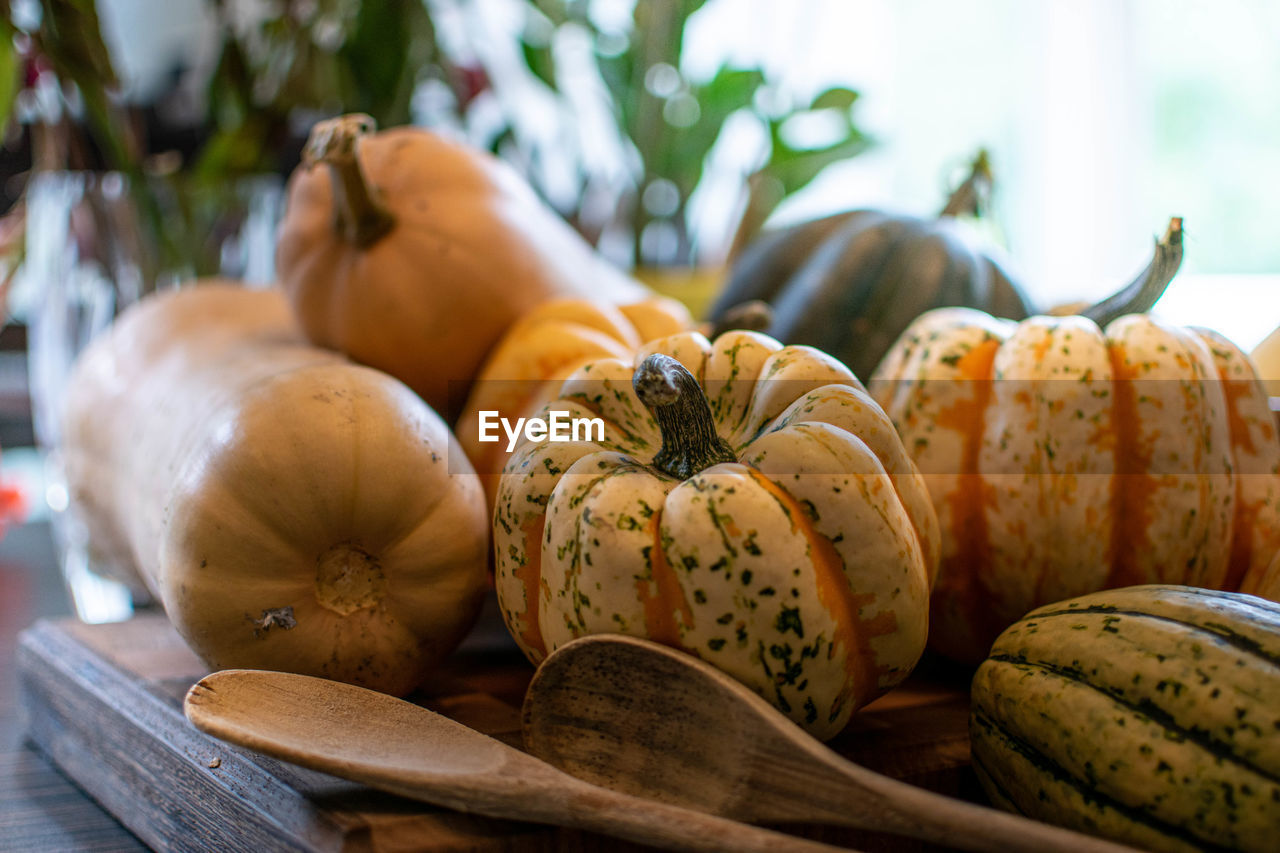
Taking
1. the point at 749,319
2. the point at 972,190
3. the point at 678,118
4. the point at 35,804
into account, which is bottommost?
the point at 35,804

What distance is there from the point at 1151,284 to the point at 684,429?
0.44m

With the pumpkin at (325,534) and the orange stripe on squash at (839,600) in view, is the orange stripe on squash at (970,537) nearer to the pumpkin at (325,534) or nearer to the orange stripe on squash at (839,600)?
the orange stripe on squash at (839,600)

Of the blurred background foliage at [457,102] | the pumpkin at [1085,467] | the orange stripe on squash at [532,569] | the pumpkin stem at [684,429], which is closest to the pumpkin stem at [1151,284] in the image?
the pumpkin at [1085,467]

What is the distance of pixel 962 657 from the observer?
2.59 ft

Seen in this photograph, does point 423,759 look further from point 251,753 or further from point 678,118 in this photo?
point 678,118

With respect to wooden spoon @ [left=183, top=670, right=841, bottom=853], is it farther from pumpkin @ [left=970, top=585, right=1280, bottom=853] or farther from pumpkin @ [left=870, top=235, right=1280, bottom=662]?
pumpkin @ [left=870, top=235, right=1280, bottom=662]

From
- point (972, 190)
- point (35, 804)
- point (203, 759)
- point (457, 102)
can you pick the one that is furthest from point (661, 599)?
point (457, 102)

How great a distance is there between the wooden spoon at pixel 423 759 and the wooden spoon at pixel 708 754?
0.09 feet

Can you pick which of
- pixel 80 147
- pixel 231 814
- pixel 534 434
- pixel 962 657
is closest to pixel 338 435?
pixel 534 434

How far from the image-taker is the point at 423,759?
1.77ft

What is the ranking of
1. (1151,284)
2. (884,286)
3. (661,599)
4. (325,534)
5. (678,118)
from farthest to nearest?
(678,118) → (884,286) → (1151,284) → (325,534) → (661,599)

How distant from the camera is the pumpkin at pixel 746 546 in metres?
0.54

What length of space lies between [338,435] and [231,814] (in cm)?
24

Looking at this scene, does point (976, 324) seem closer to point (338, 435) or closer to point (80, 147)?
point (338, 435)
